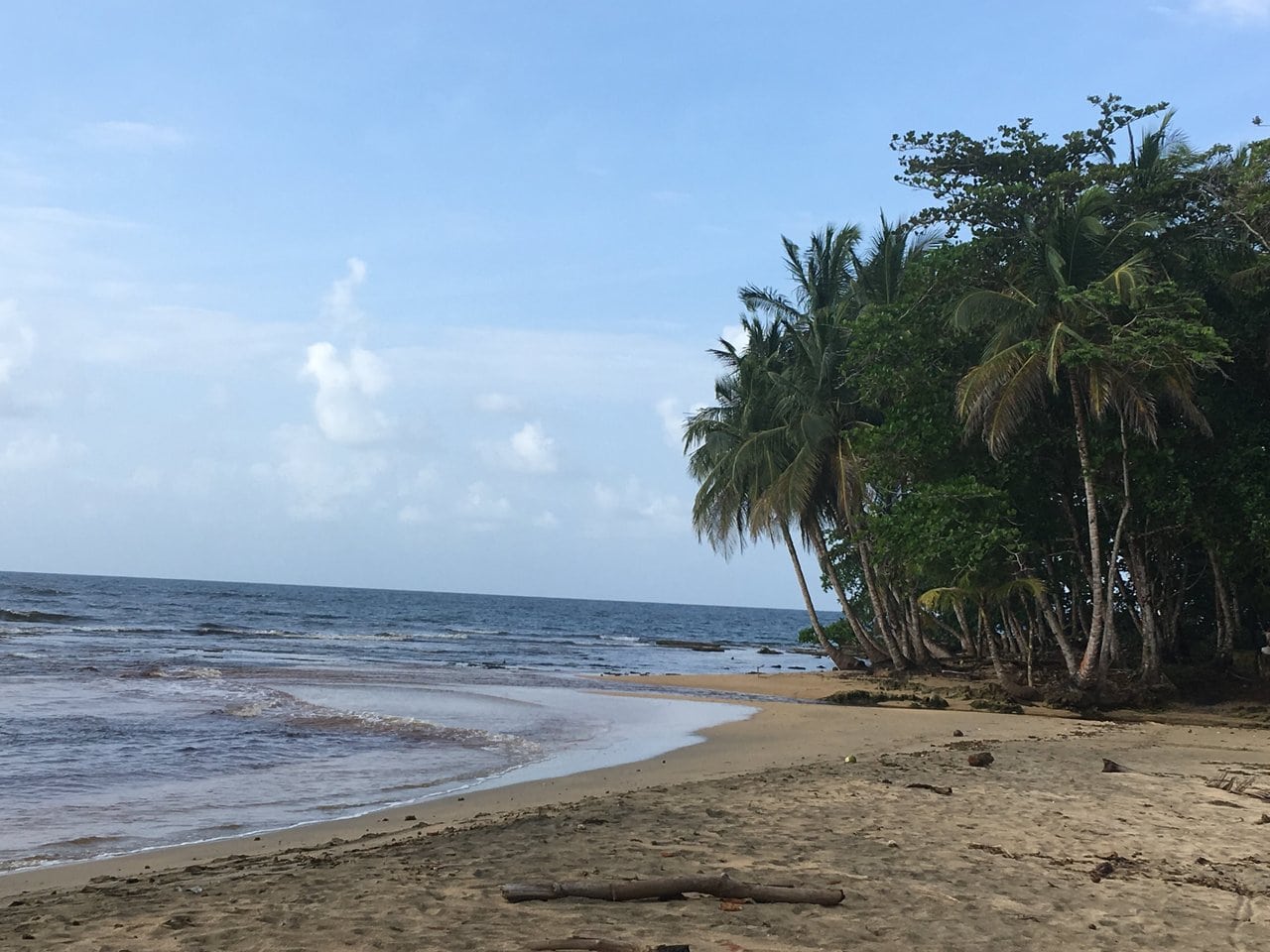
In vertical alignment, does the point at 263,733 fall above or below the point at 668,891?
below

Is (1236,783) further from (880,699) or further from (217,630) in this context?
(217,630)

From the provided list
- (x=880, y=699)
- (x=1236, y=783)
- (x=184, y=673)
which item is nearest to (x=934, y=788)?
(x=1236, y=783)

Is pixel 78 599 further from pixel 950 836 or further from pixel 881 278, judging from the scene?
pixel 950 836

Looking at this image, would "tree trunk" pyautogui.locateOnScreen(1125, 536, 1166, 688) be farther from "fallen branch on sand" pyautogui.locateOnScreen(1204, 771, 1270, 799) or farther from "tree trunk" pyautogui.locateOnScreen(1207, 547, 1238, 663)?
"fallen branch on sand" pyautogui.locateOnScreen(1204, 771, 1270, 799)

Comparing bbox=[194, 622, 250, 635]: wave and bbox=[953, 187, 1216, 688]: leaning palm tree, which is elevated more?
bbox=[953, 187, 1216, 688]: leaning palm tree

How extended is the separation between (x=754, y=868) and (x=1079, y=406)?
12.5 metres

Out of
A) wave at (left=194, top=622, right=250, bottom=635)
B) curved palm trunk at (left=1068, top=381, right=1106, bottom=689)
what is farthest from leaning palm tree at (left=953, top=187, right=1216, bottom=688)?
wave at (left=194, top=622, right=250, bottom=635)

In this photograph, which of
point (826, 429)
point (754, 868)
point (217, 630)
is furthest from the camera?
point (217, 630)

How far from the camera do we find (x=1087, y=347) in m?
14.6

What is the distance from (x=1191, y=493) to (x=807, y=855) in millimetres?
13082

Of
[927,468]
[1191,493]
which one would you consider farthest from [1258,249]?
[927,468]

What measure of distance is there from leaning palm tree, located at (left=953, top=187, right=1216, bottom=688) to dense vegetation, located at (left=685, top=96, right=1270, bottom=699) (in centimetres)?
4

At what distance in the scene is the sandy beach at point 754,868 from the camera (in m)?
4.44

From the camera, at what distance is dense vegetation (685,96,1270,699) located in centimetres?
1570
